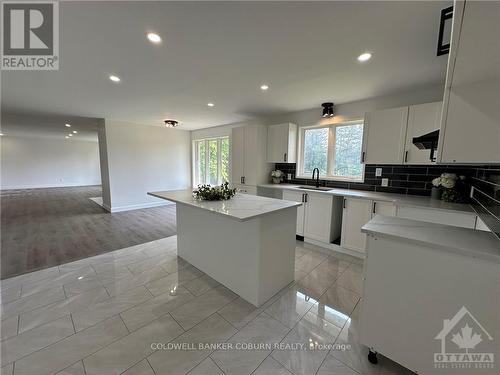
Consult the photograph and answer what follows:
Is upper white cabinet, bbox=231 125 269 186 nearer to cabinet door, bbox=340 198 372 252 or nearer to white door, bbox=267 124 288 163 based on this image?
white door, bbox=267 124 288 163

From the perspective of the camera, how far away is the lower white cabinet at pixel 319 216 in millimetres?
3312

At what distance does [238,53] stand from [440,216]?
277 centimetres

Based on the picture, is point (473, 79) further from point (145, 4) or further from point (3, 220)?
point (3, 220)

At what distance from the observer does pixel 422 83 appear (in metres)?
2.67

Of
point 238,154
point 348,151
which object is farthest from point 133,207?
point 348,151

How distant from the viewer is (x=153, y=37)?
69.7 inches

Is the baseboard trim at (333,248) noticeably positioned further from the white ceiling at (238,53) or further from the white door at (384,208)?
the white ceiling at (238,53)

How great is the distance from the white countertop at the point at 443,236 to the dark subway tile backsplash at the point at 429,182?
0.25 m

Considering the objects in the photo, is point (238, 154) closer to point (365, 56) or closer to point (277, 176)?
point (277, 176)

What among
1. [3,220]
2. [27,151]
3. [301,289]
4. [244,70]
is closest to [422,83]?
[244,70]

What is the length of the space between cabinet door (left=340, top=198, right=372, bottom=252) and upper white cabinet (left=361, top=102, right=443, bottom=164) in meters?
0.66

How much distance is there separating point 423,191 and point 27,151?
14709 mm

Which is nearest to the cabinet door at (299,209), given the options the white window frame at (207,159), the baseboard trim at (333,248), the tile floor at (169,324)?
the baseboard trim at (333,248)

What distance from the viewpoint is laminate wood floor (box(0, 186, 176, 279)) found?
9.60 ft
